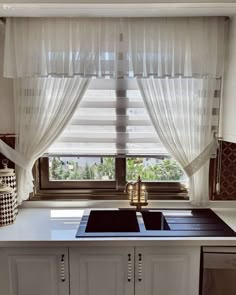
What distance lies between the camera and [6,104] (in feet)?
6.59

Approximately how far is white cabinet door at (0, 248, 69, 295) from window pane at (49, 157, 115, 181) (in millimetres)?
669

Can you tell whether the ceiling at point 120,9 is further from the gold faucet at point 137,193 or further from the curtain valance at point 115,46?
the gold faucet at point 137,193

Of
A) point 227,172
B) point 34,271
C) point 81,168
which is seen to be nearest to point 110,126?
point 81,168

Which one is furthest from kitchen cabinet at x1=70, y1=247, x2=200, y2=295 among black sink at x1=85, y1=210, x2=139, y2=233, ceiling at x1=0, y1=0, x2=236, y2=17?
ceiling at x1=0, y1=0, x2=236, y2=17

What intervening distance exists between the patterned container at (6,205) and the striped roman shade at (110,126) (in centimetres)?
42

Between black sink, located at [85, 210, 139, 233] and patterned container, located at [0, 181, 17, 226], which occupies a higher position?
patterned container, located at [0, 181, 17, 226]

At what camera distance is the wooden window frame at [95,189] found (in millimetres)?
2100

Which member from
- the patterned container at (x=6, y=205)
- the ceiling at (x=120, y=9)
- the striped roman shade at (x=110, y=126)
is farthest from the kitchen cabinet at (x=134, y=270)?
the ceiling at (x=120, y=9)

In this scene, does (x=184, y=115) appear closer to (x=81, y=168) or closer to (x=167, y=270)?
(x=81, y=168)

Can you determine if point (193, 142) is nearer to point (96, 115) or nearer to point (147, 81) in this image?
point (147, 81)

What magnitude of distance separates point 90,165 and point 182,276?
3.28 feet

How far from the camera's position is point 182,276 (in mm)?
1585

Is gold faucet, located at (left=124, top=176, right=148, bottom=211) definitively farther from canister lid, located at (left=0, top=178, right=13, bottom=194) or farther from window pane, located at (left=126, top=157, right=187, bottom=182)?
canister lid, located at (left=0, top=178, right=13, bottom=194)

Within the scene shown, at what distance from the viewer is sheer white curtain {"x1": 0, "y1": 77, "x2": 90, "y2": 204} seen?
6.27ft
